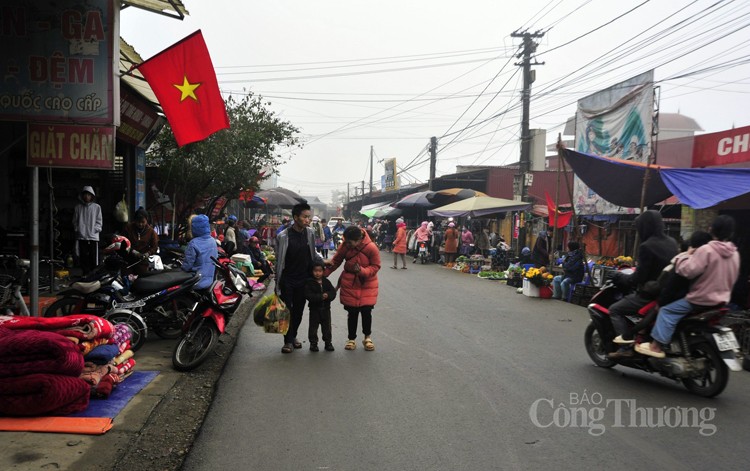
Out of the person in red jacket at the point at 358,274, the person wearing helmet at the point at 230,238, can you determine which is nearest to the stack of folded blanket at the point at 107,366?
the person in red jacket at the point at 358,274

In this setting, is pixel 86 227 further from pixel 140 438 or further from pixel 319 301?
pixel 140 438

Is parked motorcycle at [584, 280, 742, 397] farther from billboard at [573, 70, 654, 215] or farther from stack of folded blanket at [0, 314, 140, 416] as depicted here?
billboard at [573, 70, 654, 215]

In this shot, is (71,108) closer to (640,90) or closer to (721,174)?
(721,174)

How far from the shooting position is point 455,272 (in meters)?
20.6

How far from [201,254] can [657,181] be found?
8.29 m

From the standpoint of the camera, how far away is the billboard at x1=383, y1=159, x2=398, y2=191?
55406 mm

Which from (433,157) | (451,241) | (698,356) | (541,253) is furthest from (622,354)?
(433,157)

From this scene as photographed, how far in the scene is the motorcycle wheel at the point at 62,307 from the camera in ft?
21.8

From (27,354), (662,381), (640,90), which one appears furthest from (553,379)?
(640,90)

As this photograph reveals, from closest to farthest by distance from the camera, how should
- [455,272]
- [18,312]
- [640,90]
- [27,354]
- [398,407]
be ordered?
[27,354]
[398,407]
[18,312]
[640,90]
[455,272]

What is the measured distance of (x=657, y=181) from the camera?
10672mm

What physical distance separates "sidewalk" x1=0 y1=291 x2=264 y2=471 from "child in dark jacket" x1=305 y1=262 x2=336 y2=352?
159 cm

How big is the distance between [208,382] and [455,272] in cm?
1551

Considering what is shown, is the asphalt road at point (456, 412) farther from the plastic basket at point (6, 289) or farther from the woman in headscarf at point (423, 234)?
the woman in headscarf at point (423, 234)
